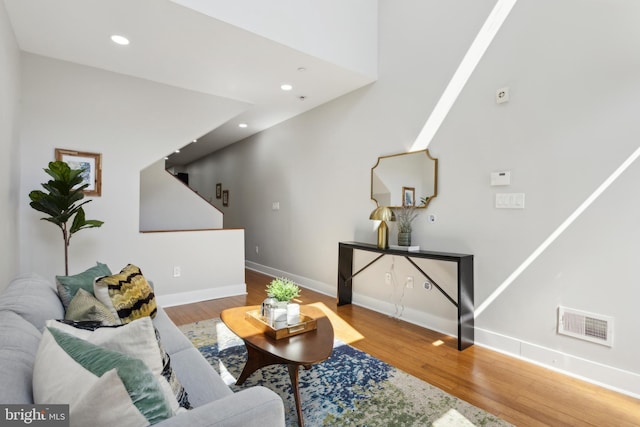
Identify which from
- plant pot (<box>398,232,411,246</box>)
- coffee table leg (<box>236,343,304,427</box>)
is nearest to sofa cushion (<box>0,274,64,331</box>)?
coffee table leg (<box>236,343,304,427</box>)

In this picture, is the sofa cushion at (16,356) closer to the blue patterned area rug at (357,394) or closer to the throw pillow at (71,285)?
the throw pillow at (71,285)

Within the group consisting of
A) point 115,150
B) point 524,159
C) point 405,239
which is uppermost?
point 115,150

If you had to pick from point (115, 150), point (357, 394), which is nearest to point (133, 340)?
point (357, 394)

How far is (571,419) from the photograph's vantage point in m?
1.85

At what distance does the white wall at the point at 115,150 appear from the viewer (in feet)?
10.5

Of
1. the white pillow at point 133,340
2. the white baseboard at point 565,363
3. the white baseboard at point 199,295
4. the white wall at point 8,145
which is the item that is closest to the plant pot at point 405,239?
the white baseboard at point 565,363

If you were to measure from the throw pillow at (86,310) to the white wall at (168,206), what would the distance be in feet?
12.1

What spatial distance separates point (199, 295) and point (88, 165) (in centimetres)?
191

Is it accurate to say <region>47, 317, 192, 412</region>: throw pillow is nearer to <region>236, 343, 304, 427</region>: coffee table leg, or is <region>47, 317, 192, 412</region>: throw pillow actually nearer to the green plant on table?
<region>236, 343, 304, 427</region>: coffee table leg

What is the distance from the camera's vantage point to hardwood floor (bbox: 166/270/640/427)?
189 centimetres

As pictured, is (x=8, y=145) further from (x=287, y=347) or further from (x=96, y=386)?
(x=96, y=386)

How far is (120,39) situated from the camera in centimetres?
288

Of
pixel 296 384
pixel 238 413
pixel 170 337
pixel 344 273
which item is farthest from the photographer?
pixel 344 273

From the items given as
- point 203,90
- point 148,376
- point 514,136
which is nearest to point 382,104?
point 514,136
